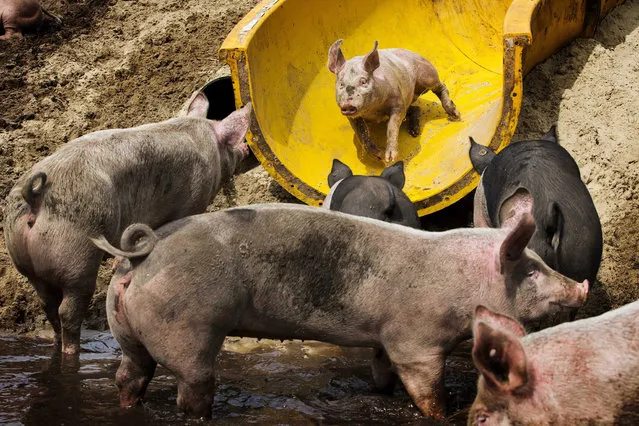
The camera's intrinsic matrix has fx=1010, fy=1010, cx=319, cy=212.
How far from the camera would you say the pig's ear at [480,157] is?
22.7ft

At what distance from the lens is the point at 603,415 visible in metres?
3.34

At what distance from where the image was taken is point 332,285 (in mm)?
4770

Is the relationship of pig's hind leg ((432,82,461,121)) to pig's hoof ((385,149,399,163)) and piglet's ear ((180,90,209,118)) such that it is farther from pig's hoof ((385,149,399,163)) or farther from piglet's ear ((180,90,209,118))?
piglet's ear ((180,90,209,118))

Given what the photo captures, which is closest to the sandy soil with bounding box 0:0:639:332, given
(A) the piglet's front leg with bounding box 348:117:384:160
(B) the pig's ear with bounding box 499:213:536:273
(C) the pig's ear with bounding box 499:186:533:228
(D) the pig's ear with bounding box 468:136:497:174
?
(A) the piglet's front leg with bounding box 348:117:384:160

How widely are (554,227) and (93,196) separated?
2.54m

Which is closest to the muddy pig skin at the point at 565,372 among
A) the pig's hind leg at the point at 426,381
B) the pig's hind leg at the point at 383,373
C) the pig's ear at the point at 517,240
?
the pig's ear at the point at 517,240

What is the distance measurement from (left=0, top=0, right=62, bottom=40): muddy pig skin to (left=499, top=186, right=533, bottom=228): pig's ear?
6632 mm

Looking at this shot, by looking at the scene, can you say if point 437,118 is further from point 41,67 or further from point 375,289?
point 375,289

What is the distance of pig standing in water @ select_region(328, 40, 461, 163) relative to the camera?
27.0 feet

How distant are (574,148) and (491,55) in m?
1.84

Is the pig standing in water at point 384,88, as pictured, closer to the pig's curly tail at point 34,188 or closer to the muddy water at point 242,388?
the muddy water at point 242,388

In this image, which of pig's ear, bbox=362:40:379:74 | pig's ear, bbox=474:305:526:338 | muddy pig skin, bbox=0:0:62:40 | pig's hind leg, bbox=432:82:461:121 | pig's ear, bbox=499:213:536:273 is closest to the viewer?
pig's ear, bbox=474:305:526:338

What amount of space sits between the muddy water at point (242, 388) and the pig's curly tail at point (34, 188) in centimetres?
97

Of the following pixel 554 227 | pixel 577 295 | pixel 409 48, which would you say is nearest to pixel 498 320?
A: pixel 577 295
